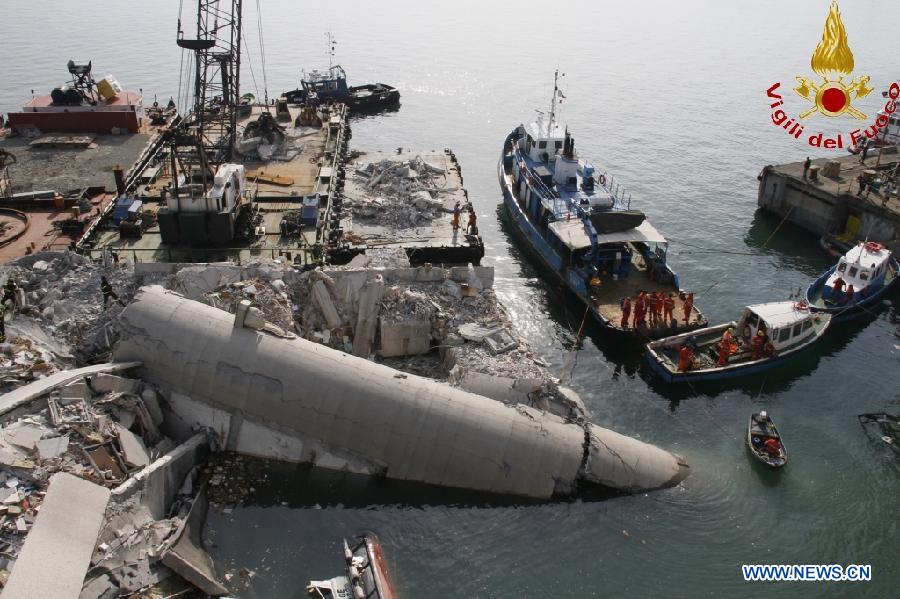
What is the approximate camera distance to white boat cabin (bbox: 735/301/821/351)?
3064 centimetres

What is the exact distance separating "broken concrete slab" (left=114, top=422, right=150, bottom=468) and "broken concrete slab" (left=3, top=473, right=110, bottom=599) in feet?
6.62

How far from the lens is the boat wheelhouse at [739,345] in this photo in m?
29.7

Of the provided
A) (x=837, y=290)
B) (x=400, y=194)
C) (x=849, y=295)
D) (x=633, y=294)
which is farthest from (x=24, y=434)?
(x=849, y=295)

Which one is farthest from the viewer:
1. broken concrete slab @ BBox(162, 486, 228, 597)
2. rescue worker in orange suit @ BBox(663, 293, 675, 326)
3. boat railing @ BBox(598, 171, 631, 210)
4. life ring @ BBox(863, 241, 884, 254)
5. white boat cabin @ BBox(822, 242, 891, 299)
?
boat railing @ BBox(598, 171, 631, 210)

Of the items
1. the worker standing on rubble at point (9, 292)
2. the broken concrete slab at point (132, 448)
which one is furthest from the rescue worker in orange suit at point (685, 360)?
the worker standing on rubble at point (9, 292)

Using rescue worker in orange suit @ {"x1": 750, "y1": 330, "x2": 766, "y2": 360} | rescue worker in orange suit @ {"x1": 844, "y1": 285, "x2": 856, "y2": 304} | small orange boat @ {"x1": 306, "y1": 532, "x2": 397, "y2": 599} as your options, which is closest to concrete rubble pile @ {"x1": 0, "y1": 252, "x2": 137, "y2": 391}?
small orange boat @ {"x1": 306, "y1": 532, "x2": 397, "y2": 599}

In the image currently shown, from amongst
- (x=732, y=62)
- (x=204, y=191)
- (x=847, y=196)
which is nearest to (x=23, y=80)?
(x=204, y=191)

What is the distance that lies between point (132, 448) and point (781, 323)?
86.8 ft

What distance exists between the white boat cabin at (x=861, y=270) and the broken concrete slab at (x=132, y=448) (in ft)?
107

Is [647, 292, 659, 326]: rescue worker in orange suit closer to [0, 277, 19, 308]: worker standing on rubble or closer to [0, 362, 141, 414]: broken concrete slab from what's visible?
[0, 362, 141, 414]: broken concrete slab

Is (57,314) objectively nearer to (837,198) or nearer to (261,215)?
(261,215)

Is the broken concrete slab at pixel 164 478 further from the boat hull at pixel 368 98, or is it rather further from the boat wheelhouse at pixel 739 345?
the boat hull at pixel 368 98

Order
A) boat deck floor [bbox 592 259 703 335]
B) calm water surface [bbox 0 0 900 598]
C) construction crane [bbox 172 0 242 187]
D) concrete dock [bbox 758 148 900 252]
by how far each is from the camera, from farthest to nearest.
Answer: concrete dock [bbox 758 148 900 252] < construction crane [bbox 172 0 242 187] < boat deck floor [bbox 592 259 703 335] < calm water surface [bbox 0 0 900 598]

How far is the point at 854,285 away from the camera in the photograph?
36062 mm
